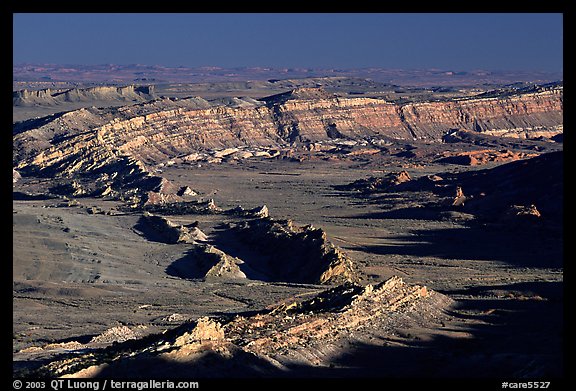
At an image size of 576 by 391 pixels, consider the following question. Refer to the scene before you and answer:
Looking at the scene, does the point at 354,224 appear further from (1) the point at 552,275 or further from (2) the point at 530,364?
(2) the point at 530,364

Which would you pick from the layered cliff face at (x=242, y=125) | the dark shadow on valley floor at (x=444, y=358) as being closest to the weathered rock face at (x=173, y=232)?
the dark shadow on valley floor at (x=444, y=358)

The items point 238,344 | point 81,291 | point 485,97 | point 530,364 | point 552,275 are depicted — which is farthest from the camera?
point 485,97

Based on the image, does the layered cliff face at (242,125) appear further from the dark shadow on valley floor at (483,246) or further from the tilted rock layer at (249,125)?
the dark shadow on valley floor at (483,246)

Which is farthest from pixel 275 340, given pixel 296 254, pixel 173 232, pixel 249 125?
pixel 249 125

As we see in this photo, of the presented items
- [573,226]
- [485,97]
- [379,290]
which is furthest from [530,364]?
[485,97]

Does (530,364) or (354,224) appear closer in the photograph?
(530,364)

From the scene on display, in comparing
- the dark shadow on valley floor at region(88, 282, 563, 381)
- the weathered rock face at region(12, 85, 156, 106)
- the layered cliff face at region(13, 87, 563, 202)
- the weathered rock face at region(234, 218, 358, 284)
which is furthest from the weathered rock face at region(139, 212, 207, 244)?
the weathered rock face at region(12, 85, 156, 106)

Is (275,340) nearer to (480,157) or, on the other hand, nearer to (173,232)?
(173,232)
